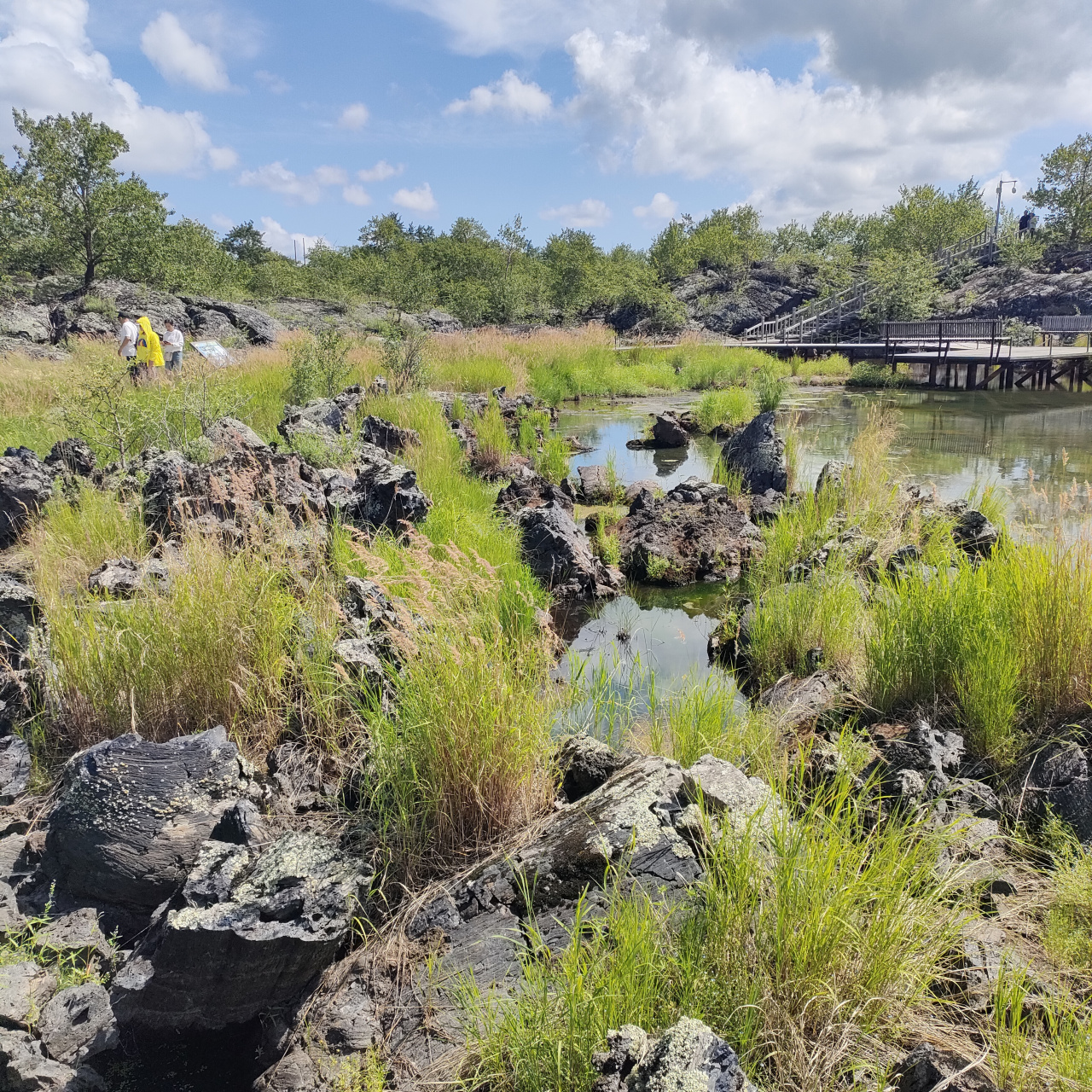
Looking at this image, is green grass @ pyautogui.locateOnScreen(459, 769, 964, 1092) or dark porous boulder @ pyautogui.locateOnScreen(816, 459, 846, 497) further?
dark porous boulder @ pyautogui.locateOnScreen(816, 459, 846, 497)

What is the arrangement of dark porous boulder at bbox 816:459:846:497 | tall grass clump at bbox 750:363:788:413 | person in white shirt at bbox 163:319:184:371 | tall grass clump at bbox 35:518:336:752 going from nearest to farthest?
tall grass clump at bbox 35:518:336:752 < dark porous boulder at bbox 816:459:846:497 < person in white shirt at bbox 163:319:184:371 < tall grass clump at bbox 750:363:788:413

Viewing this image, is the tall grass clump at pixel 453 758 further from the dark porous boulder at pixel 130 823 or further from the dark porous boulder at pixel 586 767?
the dark porous boulder at pixel 130 823

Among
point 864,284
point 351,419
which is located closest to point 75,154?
point 351,419

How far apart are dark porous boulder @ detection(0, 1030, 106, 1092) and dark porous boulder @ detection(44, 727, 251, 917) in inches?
23.8

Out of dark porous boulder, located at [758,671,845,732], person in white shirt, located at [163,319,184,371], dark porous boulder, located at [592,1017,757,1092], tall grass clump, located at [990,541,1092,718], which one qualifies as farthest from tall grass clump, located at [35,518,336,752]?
person in white shirt, located at [163,319,184,371]

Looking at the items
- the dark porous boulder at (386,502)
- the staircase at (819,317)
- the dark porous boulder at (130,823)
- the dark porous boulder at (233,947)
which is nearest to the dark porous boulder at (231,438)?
the dark porous boulder at (386,502)

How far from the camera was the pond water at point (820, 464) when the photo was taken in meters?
5.16

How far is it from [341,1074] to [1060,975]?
7.46 ft

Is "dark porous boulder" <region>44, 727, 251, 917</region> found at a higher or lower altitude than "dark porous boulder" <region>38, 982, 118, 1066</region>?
higher

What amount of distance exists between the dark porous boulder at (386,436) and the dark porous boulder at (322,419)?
24 cm

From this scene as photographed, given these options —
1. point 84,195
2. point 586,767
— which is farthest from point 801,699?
point 84,195

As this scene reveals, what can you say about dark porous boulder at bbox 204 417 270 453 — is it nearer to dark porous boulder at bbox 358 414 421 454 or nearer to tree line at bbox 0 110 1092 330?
dark porous boulder at bbox 358 414 421 454

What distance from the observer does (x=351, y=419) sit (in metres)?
10.4

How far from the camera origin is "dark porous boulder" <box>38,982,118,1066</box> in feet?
7.14
